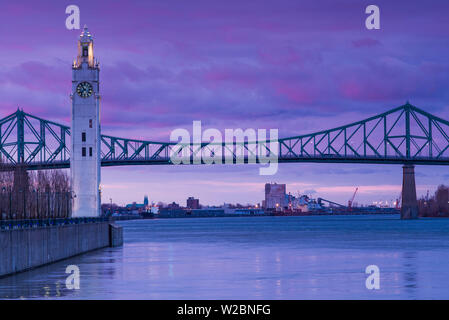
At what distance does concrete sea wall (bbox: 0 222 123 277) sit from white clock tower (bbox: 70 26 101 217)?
4228mm

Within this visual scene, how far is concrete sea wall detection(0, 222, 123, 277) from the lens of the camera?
32719mm

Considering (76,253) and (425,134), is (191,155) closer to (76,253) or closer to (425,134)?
(425,134)

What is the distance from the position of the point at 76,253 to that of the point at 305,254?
13957mm

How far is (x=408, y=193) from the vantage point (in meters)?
142

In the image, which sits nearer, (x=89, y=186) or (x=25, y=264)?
A: (x=25, y=264)

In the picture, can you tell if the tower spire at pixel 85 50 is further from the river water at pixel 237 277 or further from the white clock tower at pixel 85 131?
the river water at pixel 237 277

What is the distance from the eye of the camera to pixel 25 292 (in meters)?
28.1

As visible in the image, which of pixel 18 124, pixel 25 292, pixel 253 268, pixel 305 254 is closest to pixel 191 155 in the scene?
pixel 18 124

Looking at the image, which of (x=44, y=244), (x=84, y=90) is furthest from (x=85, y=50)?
(x=44, y=244)
